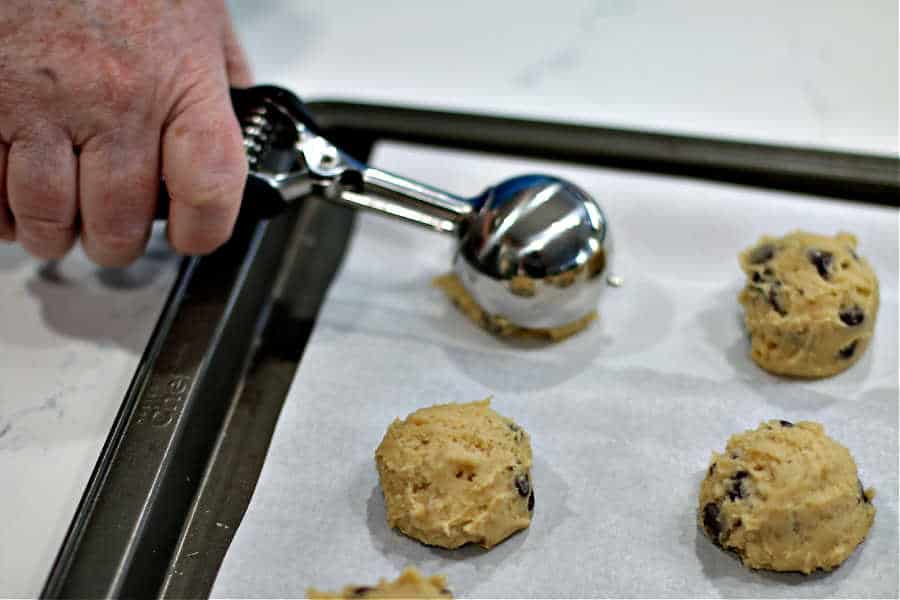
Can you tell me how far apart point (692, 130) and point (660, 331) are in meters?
0.51

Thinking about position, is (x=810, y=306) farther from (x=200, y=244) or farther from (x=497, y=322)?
(x=200, y=244)

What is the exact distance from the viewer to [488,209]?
1.23m

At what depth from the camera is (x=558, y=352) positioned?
4.20 ft

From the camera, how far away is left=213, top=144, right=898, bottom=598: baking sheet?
1.07 m

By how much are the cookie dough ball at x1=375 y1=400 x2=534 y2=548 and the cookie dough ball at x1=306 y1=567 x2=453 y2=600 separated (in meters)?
0.07

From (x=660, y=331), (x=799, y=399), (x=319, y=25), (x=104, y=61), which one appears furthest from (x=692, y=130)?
(x=104, y=61)

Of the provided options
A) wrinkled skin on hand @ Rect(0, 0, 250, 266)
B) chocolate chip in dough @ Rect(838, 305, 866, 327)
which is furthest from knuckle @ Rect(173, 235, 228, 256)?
chocolate chip in dough @ Rect(838, 305, 866, 327)

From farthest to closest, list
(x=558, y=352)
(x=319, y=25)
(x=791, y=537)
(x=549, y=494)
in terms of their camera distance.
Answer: (x=319, y=25)
(x=558, y=352)
(x=549, y=494)
(x=791, y=537)

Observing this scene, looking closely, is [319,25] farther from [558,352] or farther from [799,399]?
[799,399]

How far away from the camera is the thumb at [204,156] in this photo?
3.64 feet

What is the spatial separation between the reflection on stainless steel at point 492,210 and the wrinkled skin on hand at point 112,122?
7 cm

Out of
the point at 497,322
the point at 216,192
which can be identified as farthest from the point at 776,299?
the point at 216,192

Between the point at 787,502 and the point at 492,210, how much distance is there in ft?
1.60

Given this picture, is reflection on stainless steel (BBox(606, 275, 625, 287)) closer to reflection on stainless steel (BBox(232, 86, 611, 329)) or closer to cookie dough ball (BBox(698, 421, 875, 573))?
reflection on stainless steel (BBox(232, 86, 611, 329))
